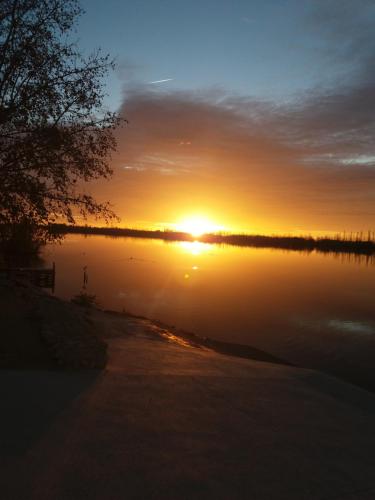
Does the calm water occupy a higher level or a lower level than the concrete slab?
lower

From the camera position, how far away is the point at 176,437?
21.8 ft

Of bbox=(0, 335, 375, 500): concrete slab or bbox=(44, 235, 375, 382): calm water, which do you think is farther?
bbox=(44, 235, 375, 382): calm water

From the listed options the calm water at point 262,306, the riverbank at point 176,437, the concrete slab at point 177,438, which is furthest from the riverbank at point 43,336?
the calm water at point 262,306

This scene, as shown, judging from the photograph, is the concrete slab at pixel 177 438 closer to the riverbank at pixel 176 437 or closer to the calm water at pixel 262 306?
the riverbank at pixel 176 437

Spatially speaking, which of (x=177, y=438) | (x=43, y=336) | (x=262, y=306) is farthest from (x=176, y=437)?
(x=262, y=306)

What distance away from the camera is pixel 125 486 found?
16.9 ft

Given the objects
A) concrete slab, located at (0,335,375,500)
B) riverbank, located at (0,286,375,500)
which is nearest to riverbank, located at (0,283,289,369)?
riverbank, located at (0,286,375,500)

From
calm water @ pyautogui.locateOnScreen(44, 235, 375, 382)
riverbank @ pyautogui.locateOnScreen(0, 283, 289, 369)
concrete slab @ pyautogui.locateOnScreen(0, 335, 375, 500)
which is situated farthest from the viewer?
calm water @ pyautogui.locateOnScreen(44, 235, 375, 382)

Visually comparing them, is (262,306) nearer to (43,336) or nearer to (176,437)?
(43,336)

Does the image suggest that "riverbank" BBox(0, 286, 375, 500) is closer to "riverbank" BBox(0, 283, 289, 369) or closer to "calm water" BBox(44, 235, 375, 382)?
"riverbank" BBox(0, 283, 289, 369)

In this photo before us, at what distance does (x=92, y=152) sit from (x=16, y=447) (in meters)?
10.5

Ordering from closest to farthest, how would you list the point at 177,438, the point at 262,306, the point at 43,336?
the point at 177,438
the point at 43,336
the point at 262,306

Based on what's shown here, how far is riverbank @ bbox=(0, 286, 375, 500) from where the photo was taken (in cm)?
527

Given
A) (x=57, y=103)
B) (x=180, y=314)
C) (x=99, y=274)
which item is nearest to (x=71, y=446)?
(x=57, y=103)
